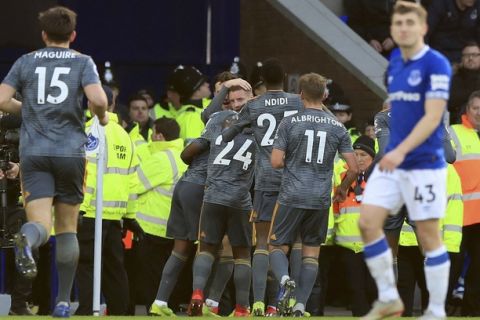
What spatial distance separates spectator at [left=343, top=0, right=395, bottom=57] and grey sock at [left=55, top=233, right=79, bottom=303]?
10.0 meters

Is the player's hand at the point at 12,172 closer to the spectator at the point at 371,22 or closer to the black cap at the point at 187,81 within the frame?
the black cap at the point at 187,81

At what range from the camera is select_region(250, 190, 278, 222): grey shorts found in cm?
1513

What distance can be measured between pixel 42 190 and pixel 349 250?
5.90 meters

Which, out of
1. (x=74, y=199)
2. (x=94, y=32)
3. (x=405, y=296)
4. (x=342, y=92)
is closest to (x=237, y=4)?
(x=94, y=32)

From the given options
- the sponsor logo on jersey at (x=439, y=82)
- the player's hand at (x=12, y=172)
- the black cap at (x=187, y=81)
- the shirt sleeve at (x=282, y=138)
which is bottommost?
the player's hand at (x=12, y=172)

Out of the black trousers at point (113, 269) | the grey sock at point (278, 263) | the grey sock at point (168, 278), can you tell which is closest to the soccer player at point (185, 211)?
the grey sock at point (168, 278)

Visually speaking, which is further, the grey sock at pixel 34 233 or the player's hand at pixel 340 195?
the player's hand at pixel 340 195

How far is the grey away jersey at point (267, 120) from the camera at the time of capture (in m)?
15.1

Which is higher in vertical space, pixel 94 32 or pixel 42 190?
pixel 94 32

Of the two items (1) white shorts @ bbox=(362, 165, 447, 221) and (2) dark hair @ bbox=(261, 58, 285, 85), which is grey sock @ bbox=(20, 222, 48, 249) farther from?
(2) dark hair @ bbox=(261, 58, 285, 85)

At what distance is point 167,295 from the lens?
15.8 meters

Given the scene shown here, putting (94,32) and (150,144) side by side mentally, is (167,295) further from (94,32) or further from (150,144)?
(94,32)

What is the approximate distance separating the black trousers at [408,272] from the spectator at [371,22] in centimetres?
538

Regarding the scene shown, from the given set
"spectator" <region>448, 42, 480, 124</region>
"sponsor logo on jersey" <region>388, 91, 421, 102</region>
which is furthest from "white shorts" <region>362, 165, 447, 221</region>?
"spectator" <region>448, 42, 480, 124</region>
